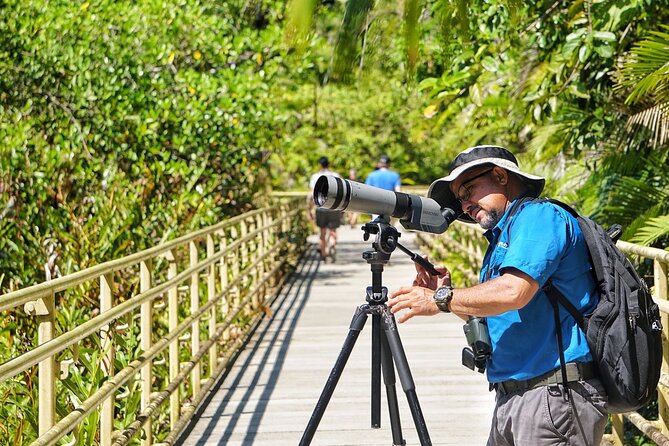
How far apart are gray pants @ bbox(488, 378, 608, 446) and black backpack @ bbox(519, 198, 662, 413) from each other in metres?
0.05

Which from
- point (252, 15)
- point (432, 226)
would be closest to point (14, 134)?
point (252, 15)

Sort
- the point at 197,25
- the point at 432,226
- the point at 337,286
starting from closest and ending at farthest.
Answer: the point at 432,226 < the point at 197,25 < the point at 337,286

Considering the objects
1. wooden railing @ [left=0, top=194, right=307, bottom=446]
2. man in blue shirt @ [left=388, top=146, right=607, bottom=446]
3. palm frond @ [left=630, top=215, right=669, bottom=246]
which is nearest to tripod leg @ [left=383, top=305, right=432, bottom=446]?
man in blue shirt @ [left=388, top=146, right=607, bottom=446]

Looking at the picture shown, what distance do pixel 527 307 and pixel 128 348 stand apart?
270 cm

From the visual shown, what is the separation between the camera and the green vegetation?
746cm

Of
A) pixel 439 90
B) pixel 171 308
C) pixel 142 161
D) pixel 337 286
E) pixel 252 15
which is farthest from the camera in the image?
pixel 252 15

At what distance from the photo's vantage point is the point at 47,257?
8797 mm

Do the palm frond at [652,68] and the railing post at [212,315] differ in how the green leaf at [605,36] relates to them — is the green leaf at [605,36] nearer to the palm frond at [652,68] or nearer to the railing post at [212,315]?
the palm frond at [652,68]

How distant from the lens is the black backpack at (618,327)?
329cm

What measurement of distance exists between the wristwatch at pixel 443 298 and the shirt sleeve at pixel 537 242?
0.19 m

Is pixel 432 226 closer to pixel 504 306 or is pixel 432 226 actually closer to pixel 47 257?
pixel 504 306

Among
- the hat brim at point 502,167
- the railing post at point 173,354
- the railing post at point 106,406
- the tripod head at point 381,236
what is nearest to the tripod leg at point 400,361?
the tripod head at point 381,236

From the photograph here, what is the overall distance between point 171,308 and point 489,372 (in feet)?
10.7

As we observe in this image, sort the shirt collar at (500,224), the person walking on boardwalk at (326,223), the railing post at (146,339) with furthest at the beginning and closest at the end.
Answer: the person walking on boardwalk at (326,223) < the railing post at (146,339) < the shirt collar at (500,224)
